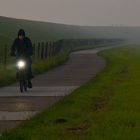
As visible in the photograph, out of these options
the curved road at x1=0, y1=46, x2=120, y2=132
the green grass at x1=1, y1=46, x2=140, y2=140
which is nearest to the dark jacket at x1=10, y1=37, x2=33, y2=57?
the curved road at x1=0, y1=46, x2=120, y2=132

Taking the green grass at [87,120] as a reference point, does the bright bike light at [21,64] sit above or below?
above

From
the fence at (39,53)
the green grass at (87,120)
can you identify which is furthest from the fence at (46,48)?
the green grass at (87,120)

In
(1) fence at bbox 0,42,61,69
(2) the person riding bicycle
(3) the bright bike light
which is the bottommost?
(3) the bright bike light

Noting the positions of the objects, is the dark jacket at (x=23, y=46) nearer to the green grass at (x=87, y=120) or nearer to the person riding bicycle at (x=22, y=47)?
the person riding bicycle at (x=22, y=47)

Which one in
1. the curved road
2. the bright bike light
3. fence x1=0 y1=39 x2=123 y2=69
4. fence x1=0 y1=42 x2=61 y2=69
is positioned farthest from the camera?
fence x1=0 y1=39 x2=123 y2=69

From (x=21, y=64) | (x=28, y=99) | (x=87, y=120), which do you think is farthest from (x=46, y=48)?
(x=87, y=120)

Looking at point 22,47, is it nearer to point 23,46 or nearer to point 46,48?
point 23,46

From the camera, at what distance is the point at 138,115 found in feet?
39.5

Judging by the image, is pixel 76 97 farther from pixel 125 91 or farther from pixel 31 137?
pixel 31 137

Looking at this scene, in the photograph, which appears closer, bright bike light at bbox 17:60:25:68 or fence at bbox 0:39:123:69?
bright bike light at bbox 17:60:25:68

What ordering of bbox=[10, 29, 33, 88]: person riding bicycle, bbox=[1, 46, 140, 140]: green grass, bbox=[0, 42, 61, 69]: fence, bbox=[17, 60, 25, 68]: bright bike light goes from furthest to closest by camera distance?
1. bbox=[0, 42, 61, 69]: fence
2. bbox=[17, 60, 25, 68]: bright bike light
3. bbox=[10, 29, 33, 88]: person riding bicycle
4. bbox=[1, 46, 140, 140]: green grass

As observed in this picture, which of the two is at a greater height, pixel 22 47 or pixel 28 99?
pixel 22 47

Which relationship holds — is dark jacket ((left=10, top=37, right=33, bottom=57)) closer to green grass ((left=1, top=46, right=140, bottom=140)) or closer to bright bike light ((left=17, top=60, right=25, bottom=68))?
bright bike light ((left=17, top=60, right=25, bottom=68))

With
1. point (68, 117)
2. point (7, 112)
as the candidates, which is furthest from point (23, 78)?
point (68, 117)
